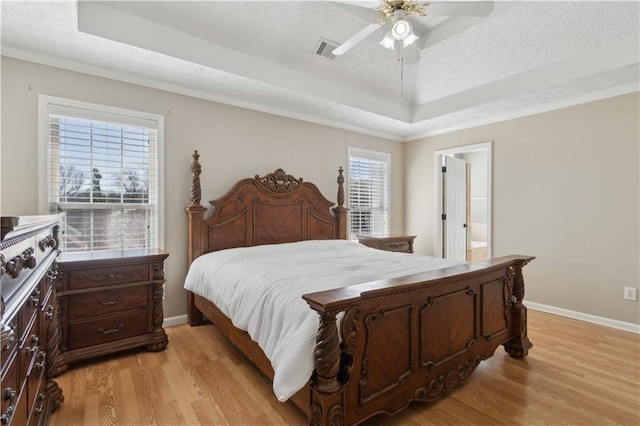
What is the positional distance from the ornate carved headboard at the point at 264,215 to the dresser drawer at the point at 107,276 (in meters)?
0.67

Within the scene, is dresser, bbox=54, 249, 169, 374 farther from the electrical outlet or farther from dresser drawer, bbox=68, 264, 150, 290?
the electrical outlet

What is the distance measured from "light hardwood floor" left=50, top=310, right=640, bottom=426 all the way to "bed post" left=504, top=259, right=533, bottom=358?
8cm

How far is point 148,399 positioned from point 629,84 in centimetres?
506

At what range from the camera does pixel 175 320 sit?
11.0ft

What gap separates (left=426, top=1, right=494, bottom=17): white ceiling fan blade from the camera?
1996 mm

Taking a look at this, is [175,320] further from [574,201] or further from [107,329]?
[574,201]

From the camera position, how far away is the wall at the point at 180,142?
2.60 m

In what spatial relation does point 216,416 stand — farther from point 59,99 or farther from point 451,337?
point 59,99

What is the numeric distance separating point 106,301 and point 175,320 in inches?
37.5

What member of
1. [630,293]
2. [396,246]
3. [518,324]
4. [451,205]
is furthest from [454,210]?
[518,324]

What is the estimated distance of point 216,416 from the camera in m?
1.86

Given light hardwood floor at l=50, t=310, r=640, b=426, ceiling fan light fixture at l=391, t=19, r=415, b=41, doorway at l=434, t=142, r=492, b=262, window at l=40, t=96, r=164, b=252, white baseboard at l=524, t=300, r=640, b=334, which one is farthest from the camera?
doorway at l=434, t=142, r=492, b=262

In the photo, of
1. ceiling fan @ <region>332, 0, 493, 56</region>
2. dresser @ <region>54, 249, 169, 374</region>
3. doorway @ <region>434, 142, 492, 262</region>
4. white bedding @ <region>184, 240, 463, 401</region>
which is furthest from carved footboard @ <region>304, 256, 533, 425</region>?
doorway @ <region>434, 142, 492, 262</region>

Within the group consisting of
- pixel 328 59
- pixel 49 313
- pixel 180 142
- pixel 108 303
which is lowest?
pixel 108 303
